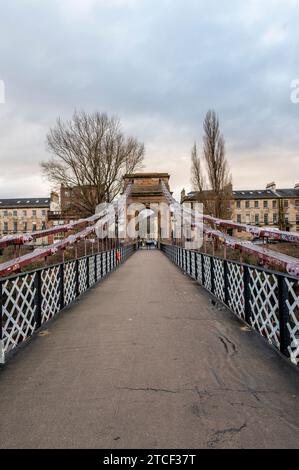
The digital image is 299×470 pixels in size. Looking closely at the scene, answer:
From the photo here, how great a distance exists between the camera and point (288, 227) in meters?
58.5

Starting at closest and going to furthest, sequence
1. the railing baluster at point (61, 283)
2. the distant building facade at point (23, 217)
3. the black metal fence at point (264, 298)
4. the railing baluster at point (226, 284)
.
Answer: the black metal fence at point (264, 298) < the railing baluster at point (61, 283) < the railing baluster at point (226, 284) < the distant building facade at point (23, 217)

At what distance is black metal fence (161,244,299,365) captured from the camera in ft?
12.6

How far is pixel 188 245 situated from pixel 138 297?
41.5ft

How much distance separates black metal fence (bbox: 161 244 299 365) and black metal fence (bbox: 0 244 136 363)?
355 centimetres

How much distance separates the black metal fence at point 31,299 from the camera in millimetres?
4141

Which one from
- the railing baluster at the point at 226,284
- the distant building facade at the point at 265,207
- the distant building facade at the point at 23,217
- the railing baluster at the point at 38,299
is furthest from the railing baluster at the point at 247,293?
the distant building facade at the point at 23,217

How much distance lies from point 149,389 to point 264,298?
2588 mm

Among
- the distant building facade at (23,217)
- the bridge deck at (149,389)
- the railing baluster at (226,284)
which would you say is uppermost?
the distant building facade at (23,217)

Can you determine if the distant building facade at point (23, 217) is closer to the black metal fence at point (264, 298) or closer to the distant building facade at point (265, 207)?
the distant building facade at point (265, 207)

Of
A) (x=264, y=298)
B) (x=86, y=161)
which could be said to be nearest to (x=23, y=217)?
(x=86, y=161)

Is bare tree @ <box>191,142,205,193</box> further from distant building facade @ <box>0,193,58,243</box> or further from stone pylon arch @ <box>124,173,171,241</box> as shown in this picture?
distant building facade @ <box>0,193,58,243</box>

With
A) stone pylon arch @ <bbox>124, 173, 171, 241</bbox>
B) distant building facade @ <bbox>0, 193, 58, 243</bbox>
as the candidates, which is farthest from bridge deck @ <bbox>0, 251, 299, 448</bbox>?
distant building facade @ <bbox>0, 193, 58, 243</bbox>
